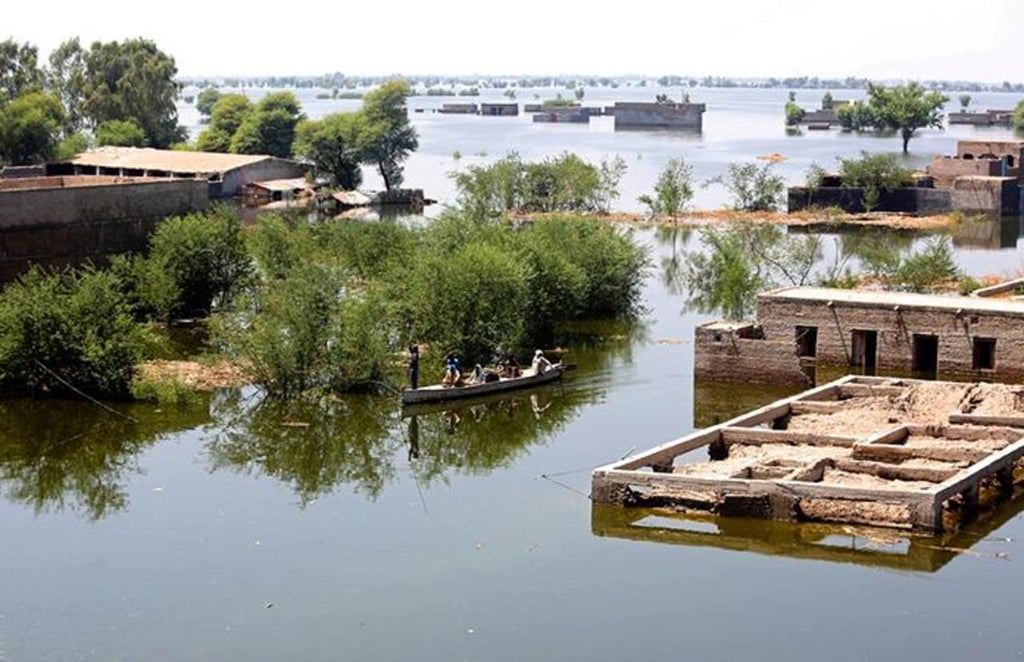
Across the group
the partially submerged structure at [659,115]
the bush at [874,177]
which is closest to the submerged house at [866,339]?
the bush at [874,177]

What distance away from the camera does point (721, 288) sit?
41.2 meters

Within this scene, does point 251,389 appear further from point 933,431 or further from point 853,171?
point 853,171

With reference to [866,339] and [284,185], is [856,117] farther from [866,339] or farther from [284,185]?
[866,339]

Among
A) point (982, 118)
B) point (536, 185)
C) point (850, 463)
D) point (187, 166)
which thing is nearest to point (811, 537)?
point (850, 463)

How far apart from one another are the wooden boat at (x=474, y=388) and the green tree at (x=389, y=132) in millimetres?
52557

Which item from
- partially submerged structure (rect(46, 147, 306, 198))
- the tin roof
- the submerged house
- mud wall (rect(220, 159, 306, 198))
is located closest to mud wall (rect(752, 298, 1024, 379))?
the submerged house

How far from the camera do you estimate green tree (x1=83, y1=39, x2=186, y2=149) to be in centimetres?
9388

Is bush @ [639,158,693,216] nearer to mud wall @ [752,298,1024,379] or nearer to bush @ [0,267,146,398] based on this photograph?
mud wall @ [752,298,1024,379]

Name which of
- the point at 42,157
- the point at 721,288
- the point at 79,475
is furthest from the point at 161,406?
the point at 42,157

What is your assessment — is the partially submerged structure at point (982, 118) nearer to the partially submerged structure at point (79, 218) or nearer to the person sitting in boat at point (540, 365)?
the partially submerged structure at point (79, 218)

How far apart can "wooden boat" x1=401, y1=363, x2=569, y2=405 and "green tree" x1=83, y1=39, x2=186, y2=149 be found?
64.8m

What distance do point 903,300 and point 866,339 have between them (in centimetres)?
105

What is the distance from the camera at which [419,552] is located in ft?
70.3

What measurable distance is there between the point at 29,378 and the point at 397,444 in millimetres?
7253
